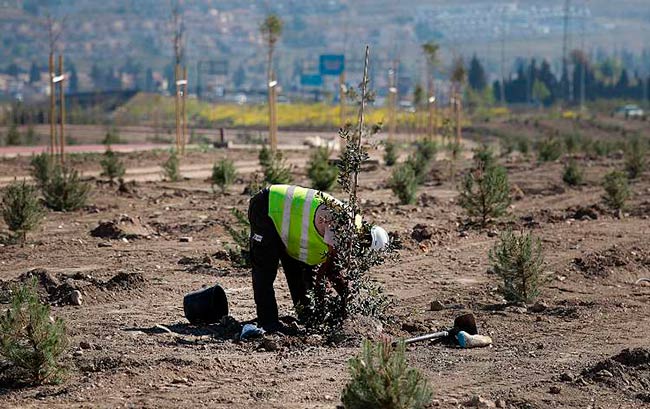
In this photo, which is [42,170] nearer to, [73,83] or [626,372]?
[626,372]

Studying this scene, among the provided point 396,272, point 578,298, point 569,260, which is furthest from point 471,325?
point 569,260

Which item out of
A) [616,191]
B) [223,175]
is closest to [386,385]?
[616,191]

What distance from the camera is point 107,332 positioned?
10.5m

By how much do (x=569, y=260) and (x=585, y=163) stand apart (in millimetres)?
23918

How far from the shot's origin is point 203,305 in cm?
1116

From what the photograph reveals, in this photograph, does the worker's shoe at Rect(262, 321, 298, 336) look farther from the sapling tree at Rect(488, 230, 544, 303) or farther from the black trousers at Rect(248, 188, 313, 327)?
the sapling tree at Rect(488, 230, 544, 303)

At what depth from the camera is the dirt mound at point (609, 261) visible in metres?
14.8

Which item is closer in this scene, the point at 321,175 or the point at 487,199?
the point at 487,199

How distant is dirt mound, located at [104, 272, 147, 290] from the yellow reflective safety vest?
2.69m

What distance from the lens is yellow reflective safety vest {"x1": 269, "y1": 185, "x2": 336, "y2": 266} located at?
34.8ft

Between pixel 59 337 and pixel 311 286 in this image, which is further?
pixel 311 286

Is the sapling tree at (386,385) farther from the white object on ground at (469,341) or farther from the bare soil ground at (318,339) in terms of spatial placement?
the white object on ground at (469,341)

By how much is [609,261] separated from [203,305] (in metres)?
5.94

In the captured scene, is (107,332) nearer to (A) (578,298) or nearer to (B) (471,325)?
(B) (471,325)
